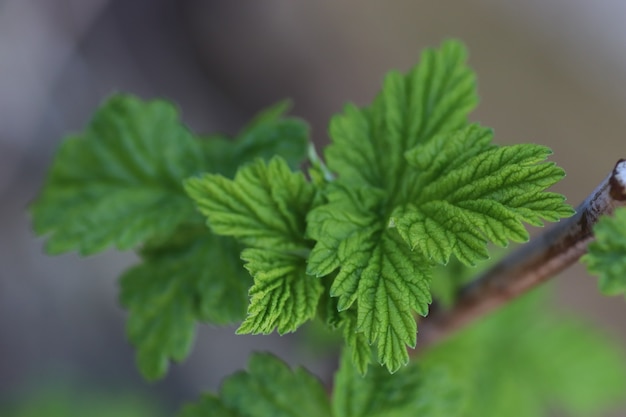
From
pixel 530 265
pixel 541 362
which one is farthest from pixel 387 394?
pixel 541 362

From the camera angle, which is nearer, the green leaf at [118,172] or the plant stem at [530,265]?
the plant stem at [530,265]

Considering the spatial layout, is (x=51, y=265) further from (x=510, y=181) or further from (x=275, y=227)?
(x=510, y=181)

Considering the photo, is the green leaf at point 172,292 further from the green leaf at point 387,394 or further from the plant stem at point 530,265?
the plant stem at point 530,265

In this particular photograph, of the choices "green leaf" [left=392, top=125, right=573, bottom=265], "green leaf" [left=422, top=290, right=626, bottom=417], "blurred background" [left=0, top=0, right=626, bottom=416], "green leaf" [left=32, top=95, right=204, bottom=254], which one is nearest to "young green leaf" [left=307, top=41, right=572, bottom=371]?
"green leaf" [left=392, top=125, right=573, bottom=265]

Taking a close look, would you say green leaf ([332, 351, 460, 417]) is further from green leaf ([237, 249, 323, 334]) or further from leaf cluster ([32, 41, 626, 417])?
green leaf ([237, 249, 323, 334])

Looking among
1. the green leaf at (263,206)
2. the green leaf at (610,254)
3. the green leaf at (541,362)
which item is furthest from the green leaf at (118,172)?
the green leaf at (541,362)

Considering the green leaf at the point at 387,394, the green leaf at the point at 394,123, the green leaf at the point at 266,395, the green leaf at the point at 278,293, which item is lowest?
the green leaf at the point at 387,394

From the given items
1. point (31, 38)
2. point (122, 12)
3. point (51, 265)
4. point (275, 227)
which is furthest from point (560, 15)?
point (275, 227)
